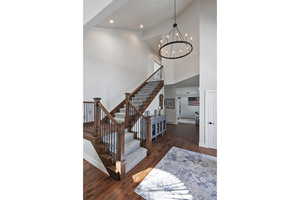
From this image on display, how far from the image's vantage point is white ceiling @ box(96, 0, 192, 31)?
5479 mm

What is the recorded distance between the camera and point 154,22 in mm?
7055

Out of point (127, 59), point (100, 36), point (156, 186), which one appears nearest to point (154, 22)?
point (127, 59)

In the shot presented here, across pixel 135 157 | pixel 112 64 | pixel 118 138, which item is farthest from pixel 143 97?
pixel 118 138

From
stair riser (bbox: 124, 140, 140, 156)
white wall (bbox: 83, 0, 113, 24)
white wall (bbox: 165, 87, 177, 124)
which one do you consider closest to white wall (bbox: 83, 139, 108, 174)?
stair riser (bbox: 124, 140, 140, 156)

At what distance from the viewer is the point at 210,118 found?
4.60 metres

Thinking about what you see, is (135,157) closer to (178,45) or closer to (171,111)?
(178,45)

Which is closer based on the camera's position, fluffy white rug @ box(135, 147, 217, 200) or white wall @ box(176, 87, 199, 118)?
fluffy white rug @ box(135, 147, 217, 200)

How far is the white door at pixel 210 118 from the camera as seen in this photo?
179 inches

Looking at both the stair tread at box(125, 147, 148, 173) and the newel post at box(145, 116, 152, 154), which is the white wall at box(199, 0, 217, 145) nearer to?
the newel post at box(145, 116, 152, 154)

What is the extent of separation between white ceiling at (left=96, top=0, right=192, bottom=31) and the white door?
4040 mm

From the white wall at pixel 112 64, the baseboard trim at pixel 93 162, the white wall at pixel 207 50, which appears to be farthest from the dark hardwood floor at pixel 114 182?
the white wall at pixel 112 64
